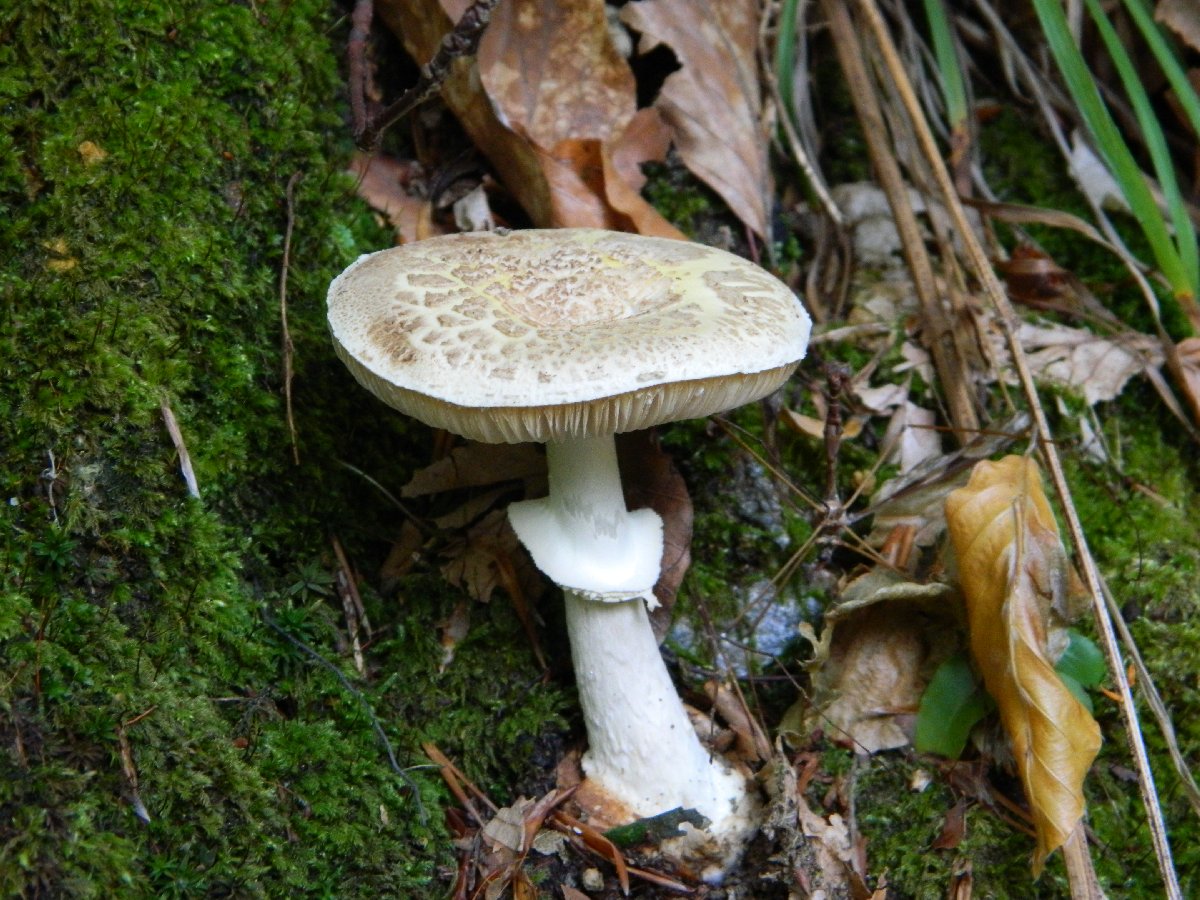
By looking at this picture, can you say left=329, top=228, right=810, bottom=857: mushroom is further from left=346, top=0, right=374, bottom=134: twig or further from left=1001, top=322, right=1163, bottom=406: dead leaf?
left=1001, top=322, right=1163, bottom=406: dead leaf

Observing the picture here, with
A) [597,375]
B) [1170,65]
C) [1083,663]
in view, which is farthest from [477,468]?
[1170,65]

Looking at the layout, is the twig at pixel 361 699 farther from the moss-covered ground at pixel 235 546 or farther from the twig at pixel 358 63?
the twig at pixel 358 63

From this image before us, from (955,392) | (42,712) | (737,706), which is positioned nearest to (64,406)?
(42,712)

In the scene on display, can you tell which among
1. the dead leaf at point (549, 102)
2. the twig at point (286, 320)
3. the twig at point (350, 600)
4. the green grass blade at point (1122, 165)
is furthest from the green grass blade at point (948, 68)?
the twig at point (350, 600)

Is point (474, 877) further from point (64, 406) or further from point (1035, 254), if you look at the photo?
point (1035, 254)

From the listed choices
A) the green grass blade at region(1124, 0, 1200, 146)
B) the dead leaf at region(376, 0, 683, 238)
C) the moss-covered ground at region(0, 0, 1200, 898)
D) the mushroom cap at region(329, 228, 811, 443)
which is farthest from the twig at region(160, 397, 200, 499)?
the green grass blade at region(1124, 0, 1200, 146)

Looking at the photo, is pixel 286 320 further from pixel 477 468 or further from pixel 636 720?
pixel 636 720

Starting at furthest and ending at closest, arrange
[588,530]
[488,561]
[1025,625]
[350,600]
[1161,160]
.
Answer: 1. [1161,160]
2. [488,561]
3. [350,600]
4. [588,530]
5. [1025,625]
